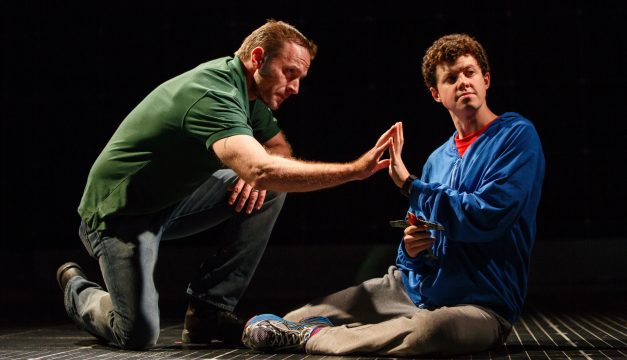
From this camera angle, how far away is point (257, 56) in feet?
7.18

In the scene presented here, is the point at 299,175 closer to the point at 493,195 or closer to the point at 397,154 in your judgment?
the point at 397,154

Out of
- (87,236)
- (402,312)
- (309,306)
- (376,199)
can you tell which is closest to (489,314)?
(402,312)

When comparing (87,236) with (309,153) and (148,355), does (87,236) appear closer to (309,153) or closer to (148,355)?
(148,355)

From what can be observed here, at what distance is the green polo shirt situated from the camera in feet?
6.79

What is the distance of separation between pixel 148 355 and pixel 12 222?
2.86m

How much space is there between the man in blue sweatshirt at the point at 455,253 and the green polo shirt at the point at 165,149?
1.53 ft

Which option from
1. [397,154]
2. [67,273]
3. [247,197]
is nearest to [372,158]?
[397,154]

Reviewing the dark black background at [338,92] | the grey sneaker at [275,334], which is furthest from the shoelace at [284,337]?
the dark black background at [338,92]

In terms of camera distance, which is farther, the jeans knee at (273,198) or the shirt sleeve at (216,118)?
the jeans knee at (273,198)

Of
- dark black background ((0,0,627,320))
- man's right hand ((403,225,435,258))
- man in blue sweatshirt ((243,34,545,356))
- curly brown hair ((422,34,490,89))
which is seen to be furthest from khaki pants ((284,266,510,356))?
dark black background ((0,0,627,320))

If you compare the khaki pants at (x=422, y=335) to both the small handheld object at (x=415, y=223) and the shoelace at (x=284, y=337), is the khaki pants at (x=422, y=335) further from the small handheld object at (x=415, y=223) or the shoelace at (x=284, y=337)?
the small handheld object at (x=415, y=223)

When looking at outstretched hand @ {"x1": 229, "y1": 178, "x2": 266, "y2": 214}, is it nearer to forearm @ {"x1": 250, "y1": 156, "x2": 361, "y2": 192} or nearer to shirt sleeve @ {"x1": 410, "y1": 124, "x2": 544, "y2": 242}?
forearm @ {"x1": 250, "y1": 156, "x2": 361, "y2": 192}

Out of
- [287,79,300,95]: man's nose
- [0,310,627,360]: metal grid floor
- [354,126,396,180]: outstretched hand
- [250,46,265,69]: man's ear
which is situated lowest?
[0,310,627,360]: metal grid floor

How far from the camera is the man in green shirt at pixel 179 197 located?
214cm
